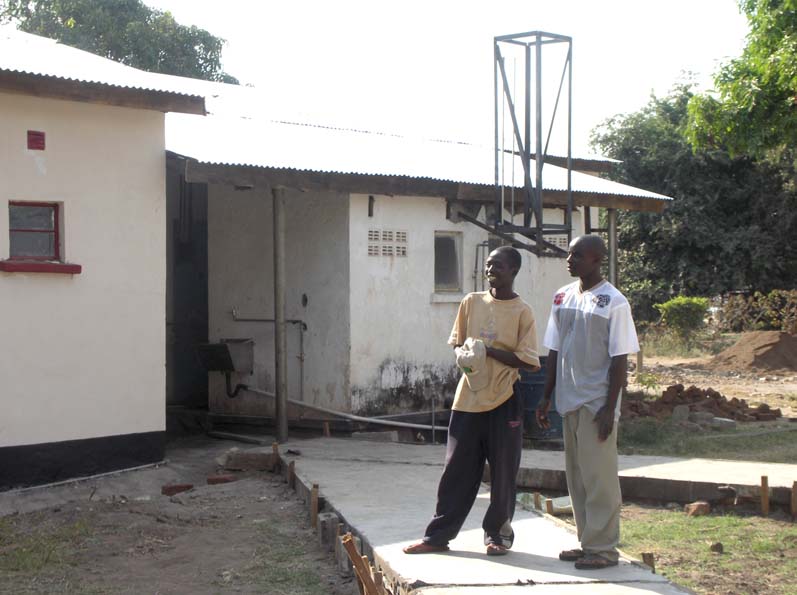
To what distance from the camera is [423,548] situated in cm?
536

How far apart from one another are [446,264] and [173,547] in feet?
20.6

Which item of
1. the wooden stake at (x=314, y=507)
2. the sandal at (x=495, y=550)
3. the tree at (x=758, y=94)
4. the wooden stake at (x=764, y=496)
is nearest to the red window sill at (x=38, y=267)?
the wooden stake at (x=314, y=507)

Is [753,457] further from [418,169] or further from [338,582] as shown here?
[338,582]

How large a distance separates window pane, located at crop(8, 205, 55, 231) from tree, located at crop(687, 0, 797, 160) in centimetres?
843

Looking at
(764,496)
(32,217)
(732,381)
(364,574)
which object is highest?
(32,217)

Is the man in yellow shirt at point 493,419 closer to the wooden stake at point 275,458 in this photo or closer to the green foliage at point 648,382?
the wooden stake at point 275,458

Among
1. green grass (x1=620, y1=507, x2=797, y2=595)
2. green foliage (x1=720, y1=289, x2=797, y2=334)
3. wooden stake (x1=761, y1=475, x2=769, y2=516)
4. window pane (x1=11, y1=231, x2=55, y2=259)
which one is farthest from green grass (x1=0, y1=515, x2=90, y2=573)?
green foliage (x1=720, y1=289, x2=797, y2=334)

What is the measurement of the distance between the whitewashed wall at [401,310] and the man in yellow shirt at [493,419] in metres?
5.63

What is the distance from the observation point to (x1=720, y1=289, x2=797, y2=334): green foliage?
80.0 ft

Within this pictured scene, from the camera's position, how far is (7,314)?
7.94 meters

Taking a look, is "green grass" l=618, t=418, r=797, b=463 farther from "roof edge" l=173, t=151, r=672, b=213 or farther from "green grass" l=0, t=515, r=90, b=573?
"green grass" l=0, t=515, r=90, b=573

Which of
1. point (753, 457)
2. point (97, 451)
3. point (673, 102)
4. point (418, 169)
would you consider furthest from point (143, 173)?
point (673, 102)

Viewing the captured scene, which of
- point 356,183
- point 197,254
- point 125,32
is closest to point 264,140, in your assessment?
point 356,183

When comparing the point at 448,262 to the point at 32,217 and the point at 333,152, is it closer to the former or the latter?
the point at 333,152
